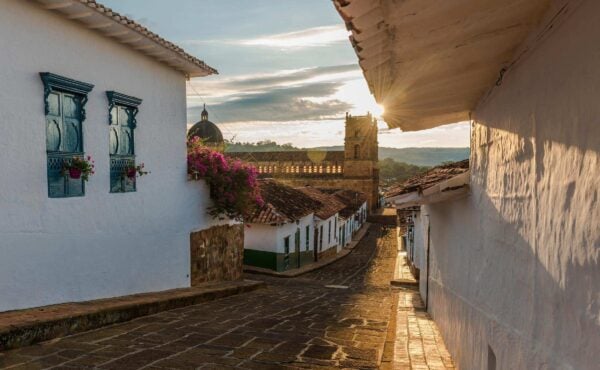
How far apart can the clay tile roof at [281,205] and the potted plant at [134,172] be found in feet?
35.0

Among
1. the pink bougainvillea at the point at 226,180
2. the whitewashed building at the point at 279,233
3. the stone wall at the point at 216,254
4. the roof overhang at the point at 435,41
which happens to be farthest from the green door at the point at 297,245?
the roof overhang at the point at 435,41

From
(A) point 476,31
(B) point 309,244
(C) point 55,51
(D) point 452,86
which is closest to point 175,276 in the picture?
(C) point 55,51

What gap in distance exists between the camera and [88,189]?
7.55m

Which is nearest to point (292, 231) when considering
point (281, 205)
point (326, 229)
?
point (281, 205)

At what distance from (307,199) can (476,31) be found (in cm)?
2455

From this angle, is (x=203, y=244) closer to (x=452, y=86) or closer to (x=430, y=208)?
(x=430, y=208)

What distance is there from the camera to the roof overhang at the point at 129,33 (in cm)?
673

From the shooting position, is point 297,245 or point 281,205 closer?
point 281,205

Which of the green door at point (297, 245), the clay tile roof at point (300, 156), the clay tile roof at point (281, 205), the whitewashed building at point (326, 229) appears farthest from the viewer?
the clay tile roof at point (300, 156)

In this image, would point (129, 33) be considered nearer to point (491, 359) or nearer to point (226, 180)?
point (226, 180)

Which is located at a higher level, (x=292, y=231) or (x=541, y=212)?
(x=541, y=212)

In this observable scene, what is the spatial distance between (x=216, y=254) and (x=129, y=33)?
251 inches

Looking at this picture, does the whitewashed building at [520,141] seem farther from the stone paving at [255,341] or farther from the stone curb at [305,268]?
the stone curb at [305,268]

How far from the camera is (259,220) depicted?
19.8 metres
